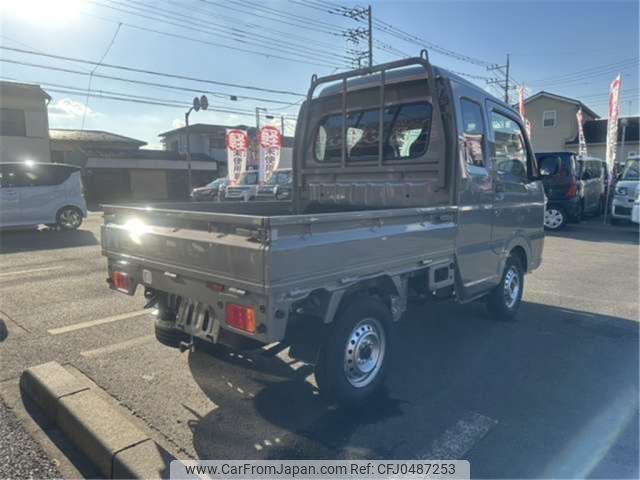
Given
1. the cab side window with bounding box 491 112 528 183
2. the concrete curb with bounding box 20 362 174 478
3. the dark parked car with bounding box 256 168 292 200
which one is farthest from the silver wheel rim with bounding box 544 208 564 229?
the concrete curb with bounding box 20 362 174 478

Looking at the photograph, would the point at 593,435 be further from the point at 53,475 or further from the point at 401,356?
the point at 53,475

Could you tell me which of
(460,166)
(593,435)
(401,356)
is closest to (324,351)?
(401,356)

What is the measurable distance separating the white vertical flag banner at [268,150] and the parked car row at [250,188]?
2.13 feet

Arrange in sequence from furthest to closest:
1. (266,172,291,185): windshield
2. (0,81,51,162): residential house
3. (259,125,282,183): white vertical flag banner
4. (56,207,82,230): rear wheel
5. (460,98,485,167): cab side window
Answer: (0,81,51,162): residential house < (259,125,282,183): white vertical flag banner < (266,172,291,185): windshield < (56,207,82,230): rear wheel < (460,98,485,167): cab side window

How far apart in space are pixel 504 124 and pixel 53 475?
16.3 feet

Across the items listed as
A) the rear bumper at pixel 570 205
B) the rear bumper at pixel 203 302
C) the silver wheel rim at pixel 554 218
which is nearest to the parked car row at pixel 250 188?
the silver wheel rim at pixel 554 218

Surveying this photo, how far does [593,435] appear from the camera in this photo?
2.98 metres

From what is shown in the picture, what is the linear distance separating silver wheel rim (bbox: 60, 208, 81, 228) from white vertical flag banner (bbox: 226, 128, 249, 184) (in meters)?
9.38

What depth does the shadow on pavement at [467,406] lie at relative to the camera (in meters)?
2.78

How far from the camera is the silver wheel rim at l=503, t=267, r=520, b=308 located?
5.27 metres

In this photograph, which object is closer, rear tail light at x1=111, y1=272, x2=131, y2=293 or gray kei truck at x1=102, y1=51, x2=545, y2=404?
gray kei truck at x1=102, y1=51, x2=545, y2=404

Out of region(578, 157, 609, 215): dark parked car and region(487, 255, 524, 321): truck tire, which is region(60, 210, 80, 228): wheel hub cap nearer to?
region(487, 255, 524, 321): truck tire

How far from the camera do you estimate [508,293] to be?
534 cm

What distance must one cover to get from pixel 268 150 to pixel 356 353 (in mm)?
18179
